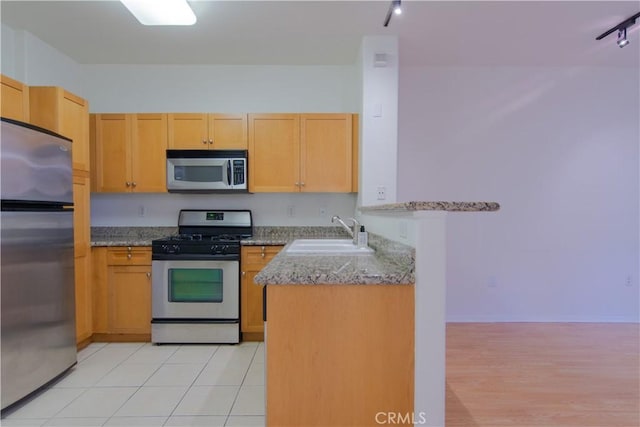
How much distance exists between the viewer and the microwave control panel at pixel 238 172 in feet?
9.95

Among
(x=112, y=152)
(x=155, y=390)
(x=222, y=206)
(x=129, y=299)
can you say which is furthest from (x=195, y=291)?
(x=112, y=152)

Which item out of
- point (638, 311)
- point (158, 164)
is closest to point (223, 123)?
point (158, 164)

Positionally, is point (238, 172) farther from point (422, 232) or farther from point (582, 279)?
point (582, 279)

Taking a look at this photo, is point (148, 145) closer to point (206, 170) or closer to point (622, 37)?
point (206, 170)

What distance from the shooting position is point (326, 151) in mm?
3129

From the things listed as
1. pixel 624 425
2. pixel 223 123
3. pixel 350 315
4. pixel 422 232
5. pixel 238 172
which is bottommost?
pixel 624 425

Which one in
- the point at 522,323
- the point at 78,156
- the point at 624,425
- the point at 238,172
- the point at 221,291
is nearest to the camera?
the point at 624,425

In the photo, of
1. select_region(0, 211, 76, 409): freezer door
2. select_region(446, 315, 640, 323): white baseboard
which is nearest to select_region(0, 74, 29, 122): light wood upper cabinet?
select_region(0, 211, 76, 409): freezer door

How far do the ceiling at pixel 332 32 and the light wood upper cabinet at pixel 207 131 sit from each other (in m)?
0.62

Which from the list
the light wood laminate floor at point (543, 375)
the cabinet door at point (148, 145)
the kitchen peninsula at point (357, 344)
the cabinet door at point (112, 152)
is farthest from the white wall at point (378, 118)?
the cabinet door at point (112, 152)

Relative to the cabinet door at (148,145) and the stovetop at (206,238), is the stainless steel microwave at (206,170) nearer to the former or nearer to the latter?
the cabinet door at (148,145)

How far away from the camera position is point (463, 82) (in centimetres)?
340

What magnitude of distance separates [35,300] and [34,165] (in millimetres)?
836

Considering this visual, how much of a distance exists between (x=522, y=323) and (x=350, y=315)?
296 centimetres
